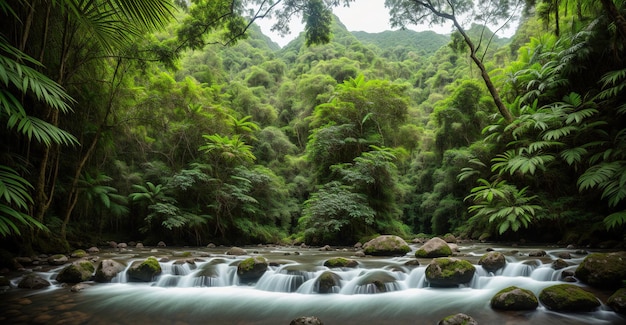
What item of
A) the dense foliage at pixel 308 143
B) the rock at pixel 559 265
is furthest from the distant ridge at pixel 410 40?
the rock at pixel 559 265

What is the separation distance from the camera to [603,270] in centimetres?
426

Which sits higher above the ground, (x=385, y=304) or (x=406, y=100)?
(x=406, y=100)

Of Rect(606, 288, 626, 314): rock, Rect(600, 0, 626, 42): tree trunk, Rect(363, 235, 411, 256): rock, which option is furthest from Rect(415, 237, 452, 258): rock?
Rect(600, 0, 626, 42): tree trunk

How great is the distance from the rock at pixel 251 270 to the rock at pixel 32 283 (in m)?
3.11

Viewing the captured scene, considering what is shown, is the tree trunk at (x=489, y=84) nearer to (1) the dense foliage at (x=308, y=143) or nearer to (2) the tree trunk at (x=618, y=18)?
(1) the dense foliage at (x=308, y=143)

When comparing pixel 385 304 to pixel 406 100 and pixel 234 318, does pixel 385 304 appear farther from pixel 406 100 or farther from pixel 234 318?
pixel 406 100

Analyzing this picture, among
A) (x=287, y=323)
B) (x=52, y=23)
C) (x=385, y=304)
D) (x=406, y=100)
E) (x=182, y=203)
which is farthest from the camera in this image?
(x=406, y=100)

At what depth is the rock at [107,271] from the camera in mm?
5625

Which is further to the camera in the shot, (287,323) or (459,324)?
(287,323)

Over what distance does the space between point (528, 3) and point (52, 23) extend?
12.4 m

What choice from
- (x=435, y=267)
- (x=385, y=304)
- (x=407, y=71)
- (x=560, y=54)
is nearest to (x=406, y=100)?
(x=560, y=54)

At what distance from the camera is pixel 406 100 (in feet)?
45.1

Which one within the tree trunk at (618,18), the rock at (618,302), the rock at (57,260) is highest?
the tree trunk at (618,18)

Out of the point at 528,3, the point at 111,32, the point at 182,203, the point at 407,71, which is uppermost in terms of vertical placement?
the point at 407,71
